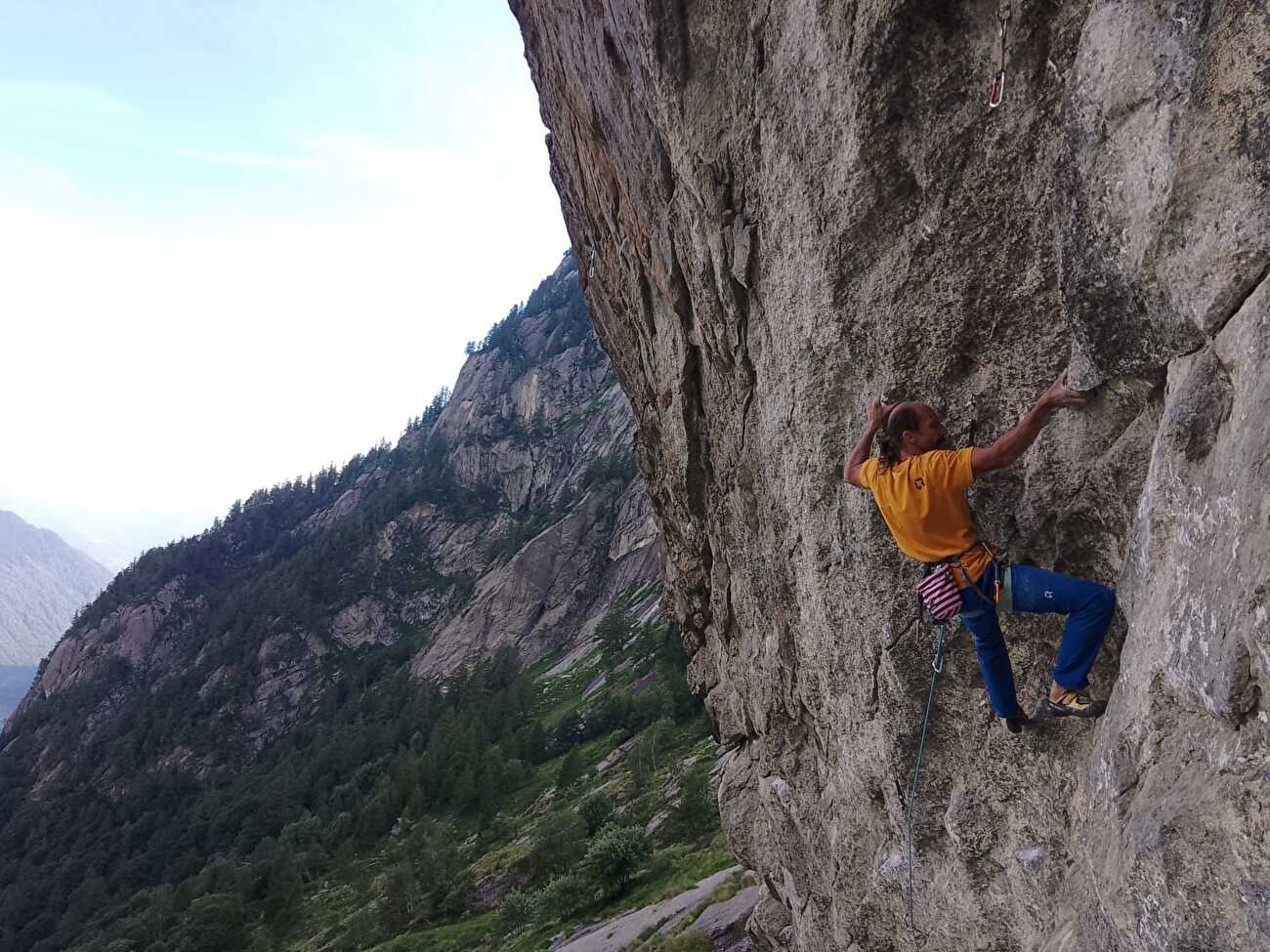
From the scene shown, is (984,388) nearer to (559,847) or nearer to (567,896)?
(567,896)

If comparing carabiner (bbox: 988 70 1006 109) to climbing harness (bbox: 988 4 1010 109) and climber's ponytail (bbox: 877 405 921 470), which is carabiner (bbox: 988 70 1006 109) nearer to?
climbing harness (bbox: 988 4 1010 109)

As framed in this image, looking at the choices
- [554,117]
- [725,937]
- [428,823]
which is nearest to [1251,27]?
[554,117]

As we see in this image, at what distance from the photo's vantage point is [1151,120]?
4.54 meters

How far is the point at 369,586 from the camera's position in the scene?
518 ft

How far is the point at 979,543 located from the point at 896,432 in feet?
3.88

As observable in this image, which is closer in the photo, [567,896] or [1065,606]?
[1065,606]

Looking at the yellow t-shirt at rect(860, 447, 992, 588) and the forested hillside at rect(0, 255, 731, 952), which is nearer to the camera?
the yellow t-shirt at rect(860, 447, 992, 588)

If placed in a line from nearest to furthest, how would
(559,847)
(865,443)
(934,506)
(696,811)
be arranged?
(934,506) → (865,443) → (696,811) → (559,847)

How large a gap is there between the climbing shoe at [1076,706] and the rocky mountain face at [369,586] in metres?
114

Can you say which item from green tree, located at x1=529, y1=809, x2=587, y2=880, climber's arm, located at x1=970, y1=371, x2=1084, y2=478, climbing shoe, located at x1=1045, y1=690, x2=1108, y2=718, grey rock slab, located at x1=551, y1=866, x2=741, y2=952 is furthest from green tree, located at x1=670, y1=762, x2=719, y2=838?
climber's arm, located at x1=970, y1=371, x2=1084, y2=478

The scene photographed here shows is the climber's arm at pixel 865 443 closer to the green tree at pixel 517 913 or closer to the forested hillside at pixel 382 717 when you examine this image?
the forested hillside at pixel 382 717

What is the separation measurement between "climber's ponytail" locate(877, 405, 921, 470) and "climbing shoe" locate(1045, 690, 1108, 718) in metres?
2.33

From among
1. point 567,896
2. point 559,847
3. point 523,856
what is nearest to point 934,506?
point 567,896

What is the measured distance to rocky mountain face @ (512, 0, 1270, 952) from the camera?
13.5 feet
